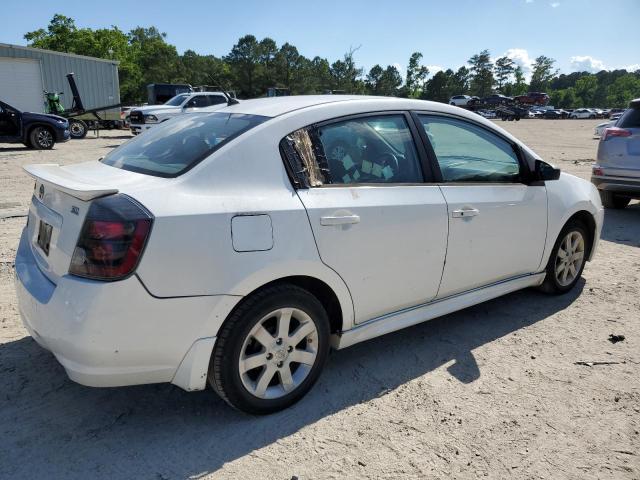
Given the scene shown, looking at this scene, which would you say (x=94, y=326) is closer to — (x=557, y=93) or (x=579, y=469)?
(x=579, y=469)

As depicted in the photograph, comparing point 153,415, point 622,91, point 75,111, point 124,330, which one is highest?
point 622,91

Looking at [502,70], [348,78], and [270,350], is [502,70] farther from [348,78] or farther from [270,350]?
[270,350]

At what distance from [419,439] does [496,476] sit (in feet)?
1.29

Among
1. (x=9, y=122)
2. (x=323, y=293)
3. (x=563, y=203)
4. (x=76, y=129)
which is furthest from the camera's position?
(x=76, y=129)

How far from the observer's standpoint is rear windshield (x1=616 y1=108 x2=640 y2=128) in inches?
289

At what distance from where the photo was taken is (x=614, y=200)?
332 inches

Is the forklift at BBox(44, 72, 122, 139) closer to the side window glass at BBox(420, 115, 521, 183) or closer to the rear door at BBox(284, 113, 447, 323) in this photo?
the side window glass at BBox(420, 115, 521, 183)

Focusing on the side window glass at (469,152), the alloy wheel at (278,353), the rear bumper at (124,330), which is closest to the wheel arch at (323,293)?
the alloy wheel at (278,353)

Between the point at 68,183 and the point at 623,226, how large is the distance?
24.4 feet

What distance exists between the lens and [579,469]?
2.28m

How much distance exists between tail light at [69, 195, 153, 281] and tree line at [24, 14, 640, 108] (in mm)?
39212

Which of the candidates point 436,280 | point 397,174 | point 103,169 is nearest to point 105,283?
point 103,169

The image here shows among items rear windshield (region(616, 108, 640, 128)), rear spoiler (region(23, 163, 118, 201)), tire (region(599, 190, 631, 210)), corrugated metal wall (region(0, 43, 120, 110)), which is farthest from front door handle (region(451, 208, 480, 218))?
corrugated metal wall (region(0, 43, 120, 110))

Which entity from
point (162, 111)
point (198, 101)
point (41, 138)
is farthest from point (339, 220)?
point (162, 111)
